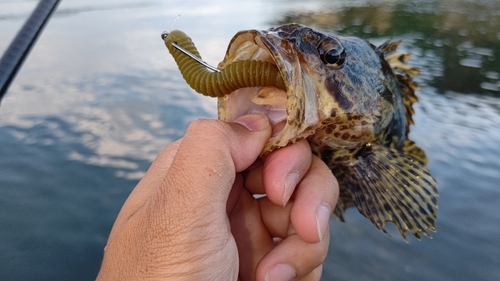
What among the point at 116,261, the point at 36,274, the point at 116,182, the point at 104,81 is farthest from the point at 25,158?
the point at 116,261

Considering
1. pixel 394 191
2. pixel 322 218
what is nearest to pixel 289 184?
pixel 322 218

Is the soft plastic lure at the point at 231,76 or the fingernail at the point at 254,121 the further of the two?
the fingernail at the point at 254,121

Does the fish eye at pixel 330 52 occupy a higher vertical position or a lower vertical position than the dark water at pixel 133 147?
higher

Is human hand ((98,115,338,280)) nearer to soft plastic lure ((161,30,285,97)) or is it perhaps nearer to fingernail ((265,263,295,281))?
fingernail ((265,263,295,281))

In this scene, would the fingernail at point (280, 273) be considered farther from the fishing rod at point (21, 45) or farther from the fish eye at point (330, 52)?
the fishing rod at point (21, 45)

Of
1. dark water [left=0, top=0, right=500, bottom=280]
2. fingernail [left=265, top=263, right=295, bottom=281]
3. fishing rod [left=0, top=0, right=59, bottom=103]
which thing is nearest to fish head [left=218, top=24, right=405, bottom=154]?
fingernail [left=265, top=263, right=295, bottom=281]

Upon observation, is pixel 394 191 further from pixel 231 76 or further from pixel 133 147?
pixel 133 147

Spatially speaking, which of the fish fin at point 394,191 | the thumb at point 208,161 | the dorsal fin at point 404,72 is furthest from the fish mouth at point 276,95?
the dorsal fin at point 404,72
